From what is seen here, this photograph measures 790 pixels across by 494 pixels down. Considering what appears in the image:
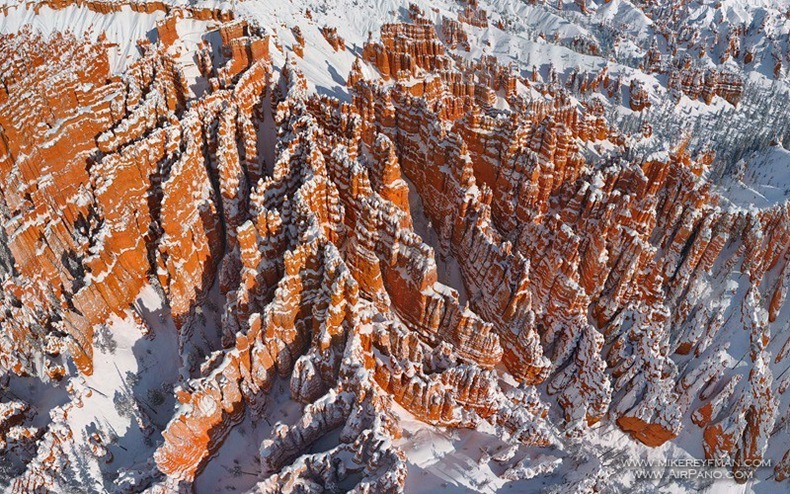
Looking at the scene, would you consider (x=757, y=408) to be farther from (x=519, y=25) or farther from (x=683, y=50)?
(x=683, y=50)

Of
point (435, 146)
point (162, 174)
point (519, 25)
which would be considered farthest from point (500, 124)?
point (519, 25)

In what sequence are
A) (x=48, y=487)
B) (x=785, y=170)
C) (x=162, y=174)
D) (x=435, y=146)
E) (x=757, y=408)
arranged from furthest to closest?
(x=785, y=170) → (x=435, y=146) → (x=162, y=174) → (x=757, y=408) → (x=48, y=487)

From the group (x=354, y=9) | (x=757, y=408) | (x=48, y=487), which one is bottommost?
(x=48, y=487)

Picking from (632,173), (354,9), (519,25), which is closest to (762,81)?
(519,25)

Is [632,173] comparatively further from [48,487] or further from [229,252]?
[48,487]

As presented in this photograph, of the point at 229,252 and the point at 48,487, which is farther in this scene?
the point at 229,252

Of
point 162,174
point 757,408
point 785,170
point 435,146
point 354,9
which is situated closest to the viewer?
point 757,408

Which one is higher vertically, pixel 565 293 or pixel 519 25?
pixel 519 25
